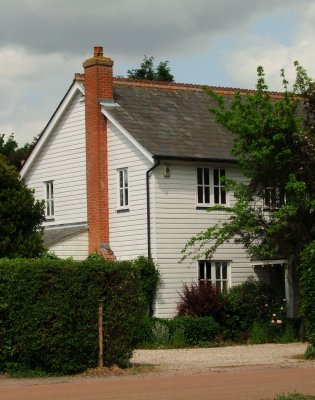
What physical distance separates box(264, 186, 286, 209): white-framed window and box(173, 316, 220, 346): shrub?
4136 mm

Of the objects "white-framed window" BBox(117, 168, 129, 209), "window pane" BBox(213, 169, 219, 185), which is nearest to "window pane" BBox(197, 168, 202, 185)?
"window pane" BBox(213, 169, 219, 185)

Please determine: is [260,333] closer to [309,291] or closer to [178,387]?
[309,291]

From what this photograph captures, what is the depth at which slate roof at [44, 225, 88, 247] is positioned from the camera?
34.2 metres

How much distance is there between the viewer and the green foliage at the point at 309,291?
23.5m

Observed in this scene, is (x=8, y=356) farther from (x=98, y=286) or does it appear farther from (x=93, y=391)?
(x=93, y=391)

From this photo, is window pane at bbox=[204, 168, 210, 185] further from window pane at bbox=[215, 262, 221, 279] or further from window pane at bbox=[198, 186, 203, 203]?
window pane at bbox=[215, 262, 221, 279]

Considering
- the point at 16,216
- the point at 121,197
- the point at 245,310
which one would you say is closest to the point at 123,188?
the point at 121,197

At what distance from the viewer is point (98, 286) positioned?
20.5 metres

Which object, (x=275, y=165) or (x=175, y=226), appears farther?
(x=175, y=226)

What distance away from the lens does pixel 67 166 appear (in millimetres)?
36219

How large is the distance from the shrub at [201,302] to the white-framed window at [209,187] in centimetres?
304

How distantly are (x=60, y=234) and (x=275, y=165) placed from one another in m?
9.61

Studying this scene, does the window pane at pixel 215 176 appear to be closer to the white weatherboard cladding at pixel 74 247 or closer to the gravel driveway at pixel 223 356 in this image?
the white weatherboard cladding at pixel 74 247

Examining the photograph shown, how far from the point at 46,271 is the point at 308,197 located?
34.4ft
